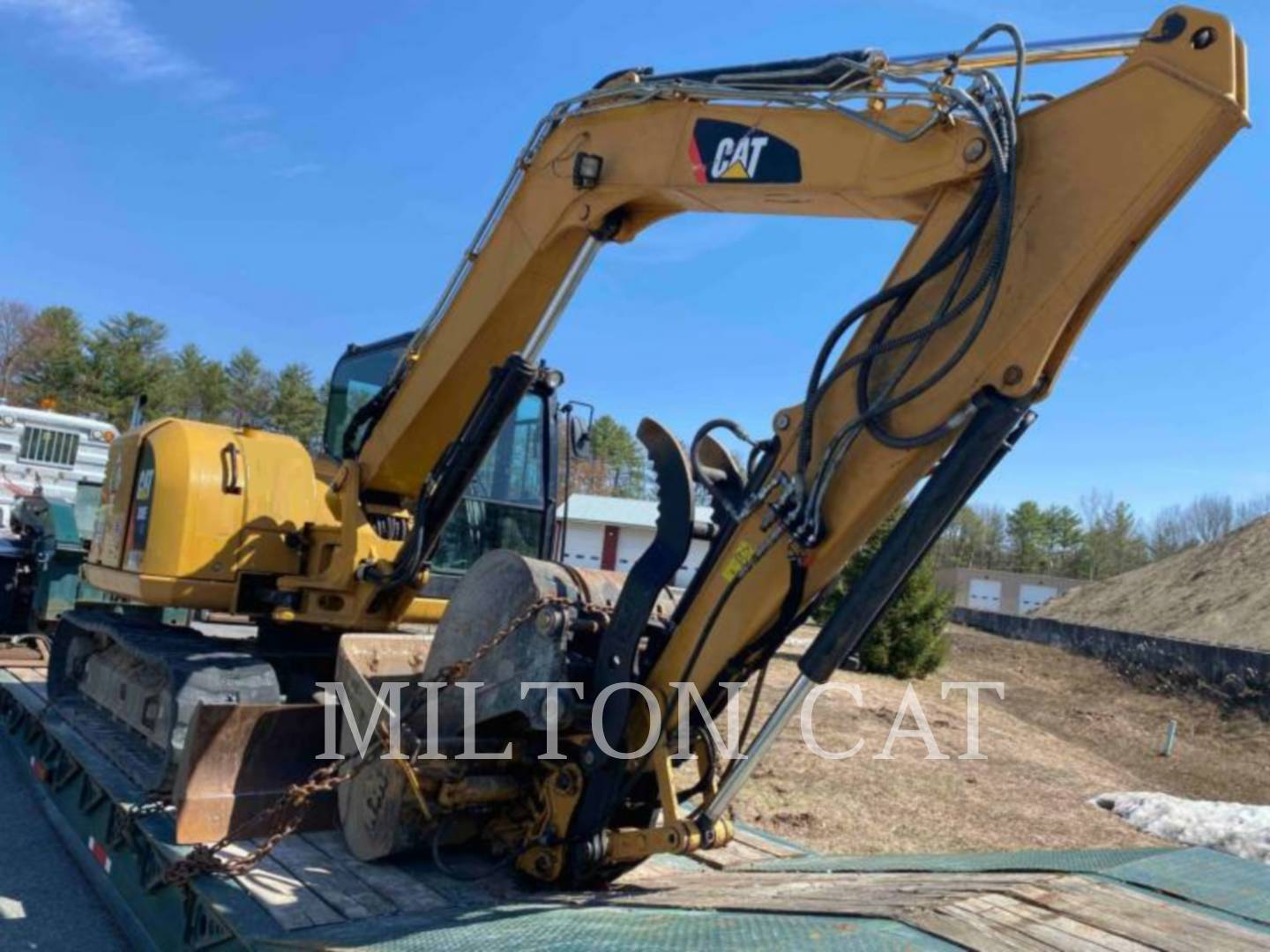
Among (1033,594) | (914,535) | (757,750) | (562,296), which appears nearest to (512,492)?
(562,296)

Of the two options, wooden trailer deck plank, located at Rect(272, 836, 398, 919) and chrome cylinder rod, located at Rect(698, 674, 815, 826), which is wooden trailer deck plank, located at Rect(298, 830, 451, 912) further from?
chrome cylinder rod, located at Rect(698, 674, 815, 826)

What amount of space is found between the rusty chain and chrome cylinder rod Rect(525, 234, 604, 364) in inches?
69.7

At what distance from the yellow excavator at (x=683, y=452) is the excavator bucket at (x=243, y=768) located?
1cm

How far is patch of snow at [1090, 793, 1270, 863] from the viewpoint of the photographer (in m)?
7.01

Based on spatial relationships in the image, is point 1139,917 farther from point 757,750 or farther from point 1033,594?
point 1033,594

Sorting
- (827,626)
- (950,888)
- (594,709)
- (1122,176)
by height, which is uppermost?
(1122,176)

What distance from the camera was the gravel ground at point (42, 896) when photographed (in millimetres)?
4695

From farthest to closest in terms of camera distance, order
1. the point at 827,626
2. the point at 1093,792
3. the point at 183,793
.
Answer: the point at 1093,792, the point at 183,793, the point at 827,626

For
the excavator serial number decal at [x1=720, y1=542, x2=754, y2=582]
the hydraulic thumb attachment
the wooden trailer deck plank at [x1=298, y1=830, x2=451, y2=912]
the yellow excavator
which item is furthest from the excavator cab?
the hydraulic thumb attachment

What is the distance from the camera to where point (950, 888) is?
3.18 metres

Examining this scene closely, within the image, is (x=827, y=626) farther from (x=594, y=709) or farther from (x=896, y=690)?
(x=896, y=690)

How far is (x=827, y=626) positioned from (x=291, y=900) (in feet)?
7.00

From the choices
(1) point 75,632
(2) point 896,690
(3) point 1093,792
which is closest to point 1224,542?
(2) point 896,690

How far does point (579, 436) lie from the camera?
247 inches
